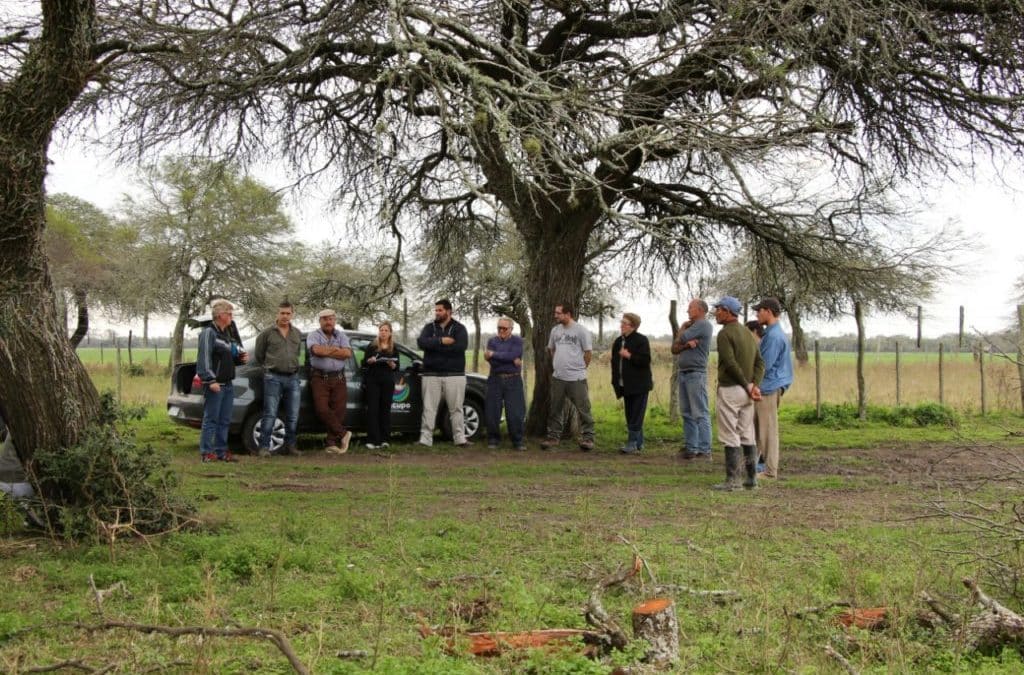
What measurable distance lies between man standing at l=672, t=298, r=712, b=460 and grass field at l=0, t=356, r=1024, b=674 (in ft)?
6.15

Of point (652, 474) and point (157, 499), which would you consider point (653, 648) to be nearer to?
point (157, 499)

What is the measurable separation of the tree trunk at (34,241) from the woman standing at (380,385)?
20.4 ft

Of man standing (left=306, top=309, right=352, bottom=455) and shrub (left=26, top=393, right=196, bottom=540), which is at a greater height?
man standing (left=306, top=309, right=352, bottom=455)

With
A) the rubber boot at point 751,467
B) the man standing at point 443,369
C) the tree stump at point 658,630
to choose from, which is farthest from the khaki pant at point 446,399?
the tree stump at point 658,630

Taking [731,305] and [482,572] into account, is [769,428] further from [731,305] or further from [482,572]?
[482,572]

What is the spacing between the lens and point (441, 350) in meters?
12.4

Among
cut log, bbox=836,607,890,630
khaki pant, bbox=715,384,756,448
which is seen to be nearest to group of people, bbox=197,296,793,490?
khaki pant, bbox=715,384,756,448

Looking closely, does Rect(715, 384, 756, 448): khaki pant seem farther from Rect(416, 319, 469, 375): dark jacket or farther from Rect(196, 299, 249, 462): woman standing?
Rect(196, 299, 249, 462): woman standing

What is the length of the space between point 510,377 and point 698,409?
8.70ft

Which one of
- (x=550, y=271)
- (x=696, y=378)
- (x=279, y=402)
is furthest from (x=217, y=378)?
(x=696, y=378)

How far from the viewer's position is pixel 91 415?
6203mm

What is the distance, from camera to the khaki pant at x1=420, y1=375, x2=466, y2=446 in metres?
12.4

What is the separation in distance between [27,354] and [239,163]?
23.9ft

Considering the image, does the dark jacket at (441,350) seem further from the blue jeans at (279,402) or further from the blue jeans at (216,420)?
the blue jeans at (216,420)
